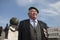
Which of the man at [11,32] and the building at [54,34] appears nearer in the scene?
the building at [54,34]

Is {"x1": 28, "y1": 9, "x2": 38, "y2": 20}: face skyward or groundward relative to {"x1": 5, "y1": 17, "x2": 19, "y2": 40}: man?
skyward

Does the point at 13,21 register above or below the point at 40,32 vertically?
above

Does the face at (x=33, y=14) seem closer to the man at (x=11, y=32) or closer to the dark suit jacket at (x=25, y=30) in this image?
the dark suit jacket at (x=25, y=30)

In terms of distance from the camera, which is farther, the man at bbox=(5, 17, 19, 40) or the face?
the man at bbox=(5, 17, 19, 40)

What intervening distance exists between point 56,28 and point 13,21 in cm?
390

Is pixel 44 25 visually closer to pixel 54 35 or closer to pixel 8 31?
pixel 54 35

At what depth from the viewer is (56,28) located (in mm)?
8695

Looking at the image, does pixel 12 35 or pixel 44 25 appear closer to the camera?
pixel 44 25

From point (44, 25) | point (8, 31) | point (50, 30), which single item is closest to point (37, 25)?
point (44, 25)

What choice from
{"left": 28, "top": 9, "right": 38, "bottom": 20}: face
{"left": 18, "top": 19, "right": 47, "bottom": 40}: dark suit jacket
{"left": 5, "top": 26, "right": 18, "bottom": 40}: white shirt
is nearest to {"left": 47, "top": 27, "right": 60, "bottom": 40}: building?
→ {"left": 5, "top": 26, "right": 18, "bottom": 40}: white shirt

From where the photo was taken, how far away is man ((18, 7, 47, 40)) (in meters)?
3.81

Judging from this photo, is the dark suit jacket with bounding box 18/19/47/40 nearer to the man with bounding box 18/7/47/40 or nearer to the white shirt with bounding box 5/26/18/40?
the man with bounding box 18/7/47/40

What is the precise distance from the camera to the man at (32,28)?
12.5 ft

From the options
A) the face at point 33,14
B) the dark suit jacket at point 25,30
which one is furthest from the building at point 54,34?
the face at point 33,14
